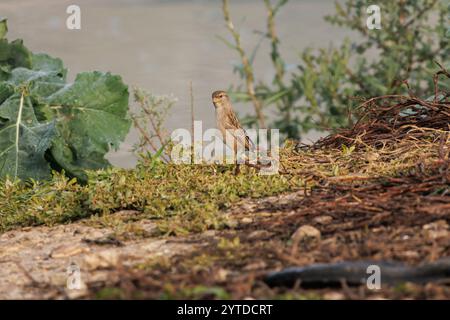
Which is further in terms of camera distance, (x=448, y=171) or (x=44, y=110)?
(x=44, y=110)

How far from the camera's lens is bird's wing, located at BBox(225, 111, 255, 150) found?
254 inches

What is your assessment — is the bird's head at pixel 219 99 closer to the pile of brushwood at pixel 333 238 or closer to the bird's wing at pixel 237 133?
the bird's wing at pixel 237 133

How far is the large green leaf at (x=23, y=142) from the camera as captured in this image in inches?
269

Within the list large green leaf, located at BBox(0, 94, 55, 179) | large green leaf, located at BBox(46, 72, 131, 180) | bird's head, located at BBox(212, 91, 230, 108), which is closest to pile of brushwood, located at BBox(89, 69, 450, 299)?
bird's head, located at BBox(212, 91, 230, 108)

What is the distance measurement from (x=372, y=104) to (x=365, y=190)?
172 cm

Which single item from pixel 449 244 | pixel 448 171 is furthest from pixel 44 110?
pixel 449 244

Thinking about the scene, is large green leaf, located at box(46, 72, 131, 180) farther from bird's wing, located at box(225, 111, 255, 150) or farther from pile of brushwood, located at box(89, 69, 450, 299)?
pile of brushwood, located at box(89, 69, 450, 299)

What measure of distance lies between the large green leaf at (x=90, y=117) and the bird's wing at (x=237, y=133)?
1100mm

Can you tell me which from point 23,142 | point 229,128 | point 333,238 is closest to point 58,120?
point 23,142

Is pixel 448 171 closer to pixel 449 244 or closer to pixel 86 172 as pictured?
pixel 449 244

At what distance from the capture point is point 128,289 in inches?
161

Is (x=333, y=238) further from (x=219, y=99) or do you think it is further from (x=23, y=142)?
(x=23, y=142)

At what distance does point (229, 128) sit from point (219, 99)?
0.78 ft

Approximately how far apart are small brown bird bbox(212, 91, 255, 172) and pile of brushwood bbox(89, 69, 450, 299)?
28 cm
